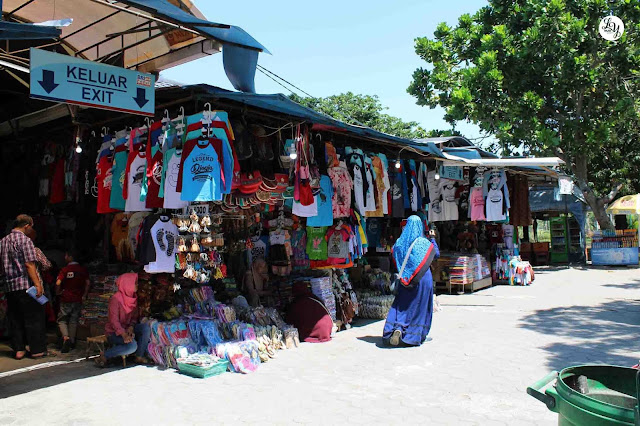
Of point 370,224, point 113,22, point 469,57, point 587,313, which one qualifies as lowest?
point 587,313

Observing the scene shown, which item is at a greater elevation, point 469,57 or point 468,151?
point 469,57

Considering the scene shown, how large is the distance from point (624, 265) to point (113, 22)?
1759cm

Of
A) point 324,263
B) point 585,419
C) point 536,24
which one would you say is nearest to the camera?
point 585,419

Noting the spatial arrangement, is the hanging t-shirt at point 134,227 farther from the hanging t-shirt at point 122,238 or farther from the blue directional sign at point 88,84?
the blue directional sign at point 88,84

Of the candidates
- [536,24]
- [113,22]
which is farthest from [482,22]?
[113,22]

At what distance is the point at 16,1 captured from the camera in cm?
617

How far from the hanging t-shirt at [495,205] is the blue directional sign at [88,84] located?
8.30 m

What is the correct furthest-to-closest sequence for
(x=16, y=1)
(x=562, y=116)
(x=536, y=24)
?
1. (x=562, y=116)
2. (x=536, y=24)
3. (x=16, y=1)

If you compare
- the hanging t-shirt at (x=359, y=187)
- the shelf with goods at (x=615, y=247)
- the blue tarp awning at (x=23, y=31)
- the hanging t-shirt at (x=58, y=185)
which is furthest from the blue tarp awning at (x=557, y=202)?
the blue tarp awning at (x=23, y=31)

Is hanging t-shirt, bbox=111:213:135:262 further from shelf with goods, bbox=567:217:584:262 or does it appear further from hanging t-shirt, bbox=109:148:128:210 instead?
shelf with goods, bbox=567:217:584:262

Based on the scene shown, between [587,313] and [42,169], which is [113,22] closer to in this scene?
[42,169]

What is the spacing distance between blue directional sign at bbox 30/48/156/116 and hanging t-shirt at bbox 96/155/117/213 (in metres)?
1.75

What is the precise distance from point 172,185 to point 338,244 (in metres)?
2.85

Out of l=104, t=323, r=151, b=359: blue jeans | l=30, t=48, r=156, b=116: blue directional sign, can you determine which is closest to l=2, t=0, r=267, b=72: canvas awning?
l=30, t=48, r=156, b=116: blue directional sign
